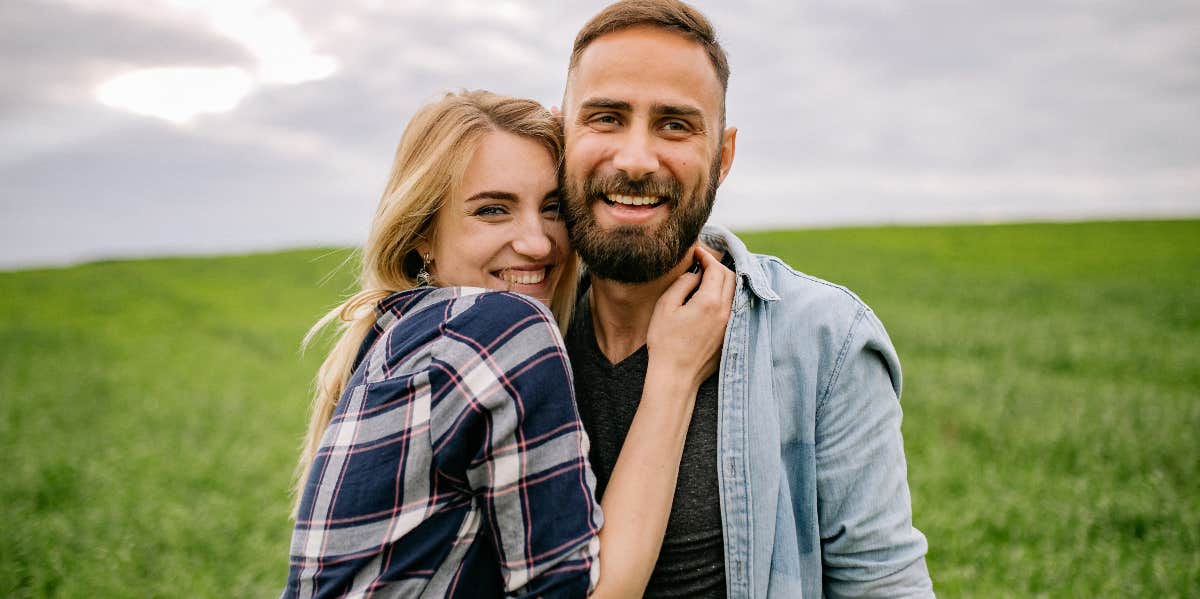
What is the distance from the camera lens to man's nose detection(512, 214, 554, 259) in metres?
2.84

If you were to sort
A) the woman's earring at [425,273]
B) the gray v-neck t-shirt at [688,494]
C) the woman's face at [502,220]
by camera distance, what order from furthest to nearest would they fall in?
1. the woman's earring at [425,273]
2. the woman's face at [502,220]
3. the gray v-neck t-shirt at [688,494]

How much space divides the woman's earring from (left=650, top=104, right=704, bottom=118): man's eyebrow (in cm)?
107

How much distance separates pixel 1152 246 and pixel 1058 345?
24.5m

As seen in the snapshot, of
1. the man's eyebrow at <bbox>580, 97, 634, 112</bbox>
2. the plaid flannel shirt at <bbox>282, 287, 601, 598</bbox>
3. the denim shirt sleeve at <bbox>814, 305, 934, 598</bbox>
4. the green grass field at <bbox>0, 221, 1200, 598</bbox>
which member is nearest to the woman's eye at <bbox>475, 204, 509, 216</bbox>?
the man's eyebrow at <bbox>580, 97, 634, 112</bbox>

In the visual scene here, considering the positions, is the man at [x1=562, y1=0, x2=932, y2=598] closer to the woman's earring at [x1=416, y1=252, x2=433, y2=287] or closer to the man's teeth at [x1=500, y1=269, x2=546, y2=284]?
the man's teeth at [x1=500, y1=269, x2=546, y2=284]

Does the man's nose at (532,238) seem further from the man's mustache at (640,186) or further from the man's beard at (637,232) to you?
the man's mustache at (640,186)

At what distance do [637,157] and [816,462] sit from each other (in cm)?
115

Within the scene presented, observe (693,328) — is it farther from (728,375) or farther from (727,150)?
(727,150)

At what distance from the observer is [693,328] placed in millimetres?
2602

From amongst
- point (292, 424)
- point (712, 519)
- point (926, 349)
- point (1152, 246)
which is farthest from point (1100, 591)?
point (1152, 246)

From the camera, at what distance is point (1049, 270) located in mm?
28969

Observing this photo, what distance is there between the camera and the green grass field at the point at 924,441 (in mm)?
6602

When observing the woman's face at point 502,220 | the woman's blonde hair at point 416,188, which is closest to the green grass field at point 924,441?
the woman's blonde hair at point 416,188

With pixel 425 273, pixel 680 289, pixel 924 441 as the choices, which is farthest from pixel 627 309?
pixel 924 441
